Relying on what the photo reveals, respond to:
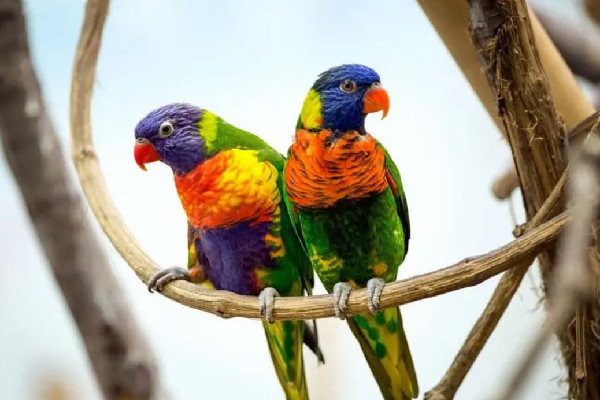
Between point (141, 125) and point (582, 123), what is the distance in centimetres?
70

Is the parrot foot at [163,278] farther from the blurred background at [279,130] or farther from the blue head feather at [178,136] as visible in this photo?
the blurred background at [279,130]

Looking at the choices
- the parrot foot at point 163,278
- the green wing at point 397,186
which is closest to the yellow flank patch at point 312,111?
the green wing at point 397,186

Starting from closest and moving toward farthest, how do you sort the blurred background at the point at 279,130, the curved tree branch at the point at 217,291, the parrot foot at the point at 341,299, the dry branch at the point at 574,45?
the curved tree branch at the point at 217,291 < the parrot foot at the point at 341,299 < the dry branch at the point at 574,45 < the blurred background at the point at 279,130

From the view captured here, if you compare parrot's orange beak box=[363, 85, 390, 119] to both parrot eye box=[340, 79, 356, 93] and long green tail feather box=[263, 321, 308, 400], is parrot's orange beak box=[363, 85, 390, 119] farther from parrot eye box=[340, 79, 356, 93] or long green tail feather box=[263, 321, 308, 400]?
long green tail feather box=[263, 321, 308, 400]

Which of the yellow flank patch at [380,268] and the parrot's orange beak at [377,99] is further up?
the parrot's orange beak at [377,99]

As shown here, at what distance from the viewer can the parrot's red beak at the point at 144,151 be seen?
1.13 m

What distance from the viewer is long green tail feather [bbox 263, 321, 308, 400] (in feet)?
3.97

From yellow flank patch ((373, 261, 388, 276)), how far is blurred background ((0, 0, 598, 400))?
544 millimetres

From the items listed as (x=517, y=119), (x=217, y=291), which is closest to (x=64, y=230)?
(x=217, y=291)

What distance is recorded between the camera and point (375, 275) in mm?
1098

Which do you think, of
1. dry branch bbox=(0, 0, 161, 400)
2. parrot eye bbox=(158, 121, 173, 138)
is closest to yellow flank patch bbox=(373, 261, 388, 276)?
parrot eye bbox=(158, 121, 173, 138)

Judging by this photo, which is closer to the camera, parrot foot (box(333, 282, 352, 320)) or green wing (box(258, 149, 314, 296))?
parrot foot (box(333, 282, 352, 320))

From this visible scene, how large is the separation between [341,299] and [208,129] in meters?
0.37

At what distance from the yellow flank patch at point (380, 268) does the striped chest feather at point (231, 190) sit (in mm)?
185
